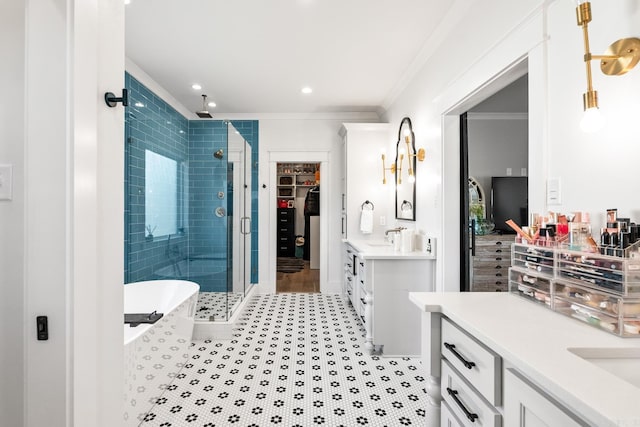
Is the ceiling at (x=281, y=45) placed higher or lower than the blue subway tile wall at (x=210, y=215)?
higher

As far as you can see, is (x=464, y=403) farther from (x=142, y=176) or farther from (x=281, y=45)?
(x=142, y=176)

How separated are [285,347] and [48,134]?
8.05ft

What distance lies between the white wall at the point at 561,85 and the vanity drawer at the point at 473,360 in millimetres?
668

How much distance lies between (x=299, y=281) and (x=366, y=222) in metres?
1.97

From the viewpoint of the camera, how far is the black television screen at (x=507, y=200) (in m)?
3.61

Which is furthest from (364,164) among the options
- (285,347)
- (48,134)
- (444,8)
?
(48,134)

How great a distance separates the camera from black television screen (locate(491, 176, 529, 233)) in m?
3.61

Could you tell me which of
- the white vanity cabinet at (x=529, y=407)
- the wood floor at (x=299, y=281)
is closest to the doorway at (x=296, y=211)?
the wood floor at (x=299, y=281)

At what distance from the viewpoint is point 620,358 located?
33.2 inches

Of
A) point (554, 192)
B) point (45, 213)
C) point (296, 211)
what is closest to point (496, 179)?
→ point (554, 192)

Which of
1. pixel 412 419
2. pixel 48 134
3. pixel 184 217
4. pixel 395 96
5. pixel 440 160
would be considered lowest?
pixel 412 419

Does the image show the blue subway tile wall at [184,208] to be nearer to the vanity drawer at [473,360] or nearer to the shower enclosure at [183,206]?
the shower enclosure at [183,206]

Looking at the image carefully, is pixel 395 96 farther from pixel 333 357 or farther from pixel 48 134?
pixel 48 134

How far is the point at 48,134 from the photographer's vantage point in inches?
37.5
